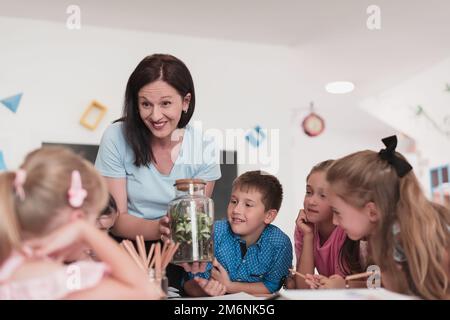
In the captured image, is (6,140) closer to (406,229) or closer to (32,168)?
(32,168)

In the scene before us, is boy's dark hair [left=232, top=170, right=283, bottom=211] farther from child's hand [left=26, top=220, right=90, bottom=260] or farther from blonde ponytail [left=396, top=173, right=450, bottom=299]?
child's hand [left=26, top=220, right=90, bottom=260]

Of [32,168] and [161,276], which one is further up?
[32,168]

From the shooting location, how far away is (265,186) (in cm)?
144

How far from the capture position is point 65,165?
789mm

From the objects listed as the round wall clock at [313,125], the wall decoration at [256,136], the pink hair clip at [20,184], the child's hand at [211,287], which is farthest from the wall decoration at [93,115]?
the pink hair clip at [20,184]

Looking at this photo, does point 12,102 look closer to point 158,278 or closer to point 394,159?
point 158,278

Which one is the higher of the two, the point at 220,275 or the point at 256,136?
the point at 256,136

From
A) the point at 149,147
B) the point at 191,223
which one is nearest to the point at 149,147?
the point at 149,147

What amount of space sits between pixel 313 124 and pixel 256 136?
0.34 m

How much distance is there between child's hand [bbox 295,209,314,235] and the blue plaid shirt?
7cm

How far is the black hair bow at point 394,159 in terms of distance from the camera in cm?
101

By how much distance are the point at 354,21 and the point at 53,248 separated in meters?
1.57

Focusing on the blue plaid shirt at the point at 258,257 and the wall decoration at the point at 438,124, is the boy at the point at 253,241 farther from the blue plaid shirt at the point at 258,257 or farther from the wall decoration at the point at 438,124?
the wall decoration at the point at 438,124
